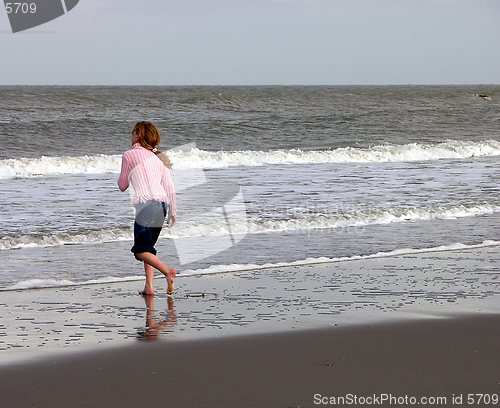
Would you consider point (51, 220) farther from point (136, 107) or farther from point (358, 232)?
point (136, 107)

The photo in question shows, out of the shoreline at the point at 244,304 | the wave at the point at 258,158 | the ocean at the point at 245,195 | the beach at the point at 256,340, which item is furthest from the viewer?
the wave at the point at 258,158

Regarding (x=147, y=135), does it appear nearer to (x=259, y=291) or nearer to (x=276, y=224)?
(x=259, y=291)

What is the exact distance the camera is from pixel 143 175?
7.92 metres

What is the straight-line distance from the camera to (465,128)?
42.4 meters

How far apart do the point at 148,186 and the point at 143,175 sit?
10 centimetres

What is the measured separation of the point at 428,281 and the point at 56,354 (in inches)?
151

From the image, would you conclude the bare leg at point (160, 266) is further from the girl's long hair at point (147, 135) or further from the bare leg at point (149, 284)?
the girl's long hair at point (147, 135)

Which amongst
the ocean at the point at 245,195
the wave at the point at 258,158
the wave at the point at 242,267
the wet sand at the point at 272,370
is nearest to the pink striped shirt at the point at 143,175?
the wave at the point at 242,267

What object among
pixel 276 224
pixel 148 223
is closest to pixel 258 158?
pixel 276 224

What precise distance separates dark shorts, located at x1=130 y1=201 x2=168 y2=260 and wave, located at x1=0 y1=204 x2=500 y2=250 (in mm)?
3086

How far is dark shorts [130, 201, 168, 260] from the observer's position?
7.96 metres

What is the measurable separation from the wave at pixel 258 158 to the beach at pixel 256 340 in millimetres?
13857

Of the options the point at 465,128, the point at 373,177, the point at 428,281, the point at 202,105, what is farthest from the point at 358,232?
the point at 202,105

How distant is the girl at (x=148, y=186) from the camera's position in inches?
312
